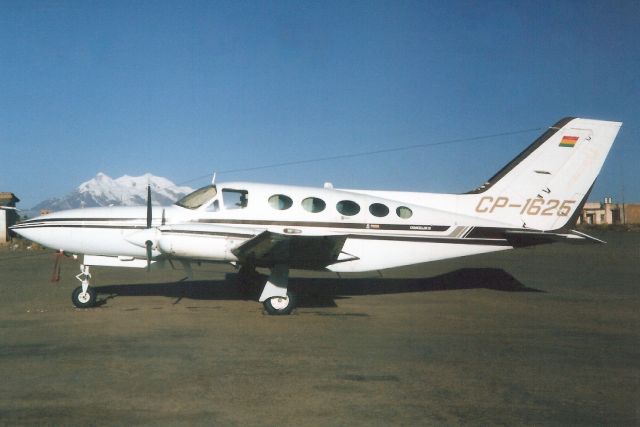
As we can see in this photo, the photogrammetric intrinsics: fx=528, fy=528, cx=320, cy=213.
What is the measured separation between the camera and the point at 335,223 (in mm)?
10945

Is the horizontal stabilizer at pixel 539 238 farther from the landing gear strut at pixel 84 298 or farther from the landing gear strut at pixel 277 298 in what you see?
the landing gear strut at pixel 84 298

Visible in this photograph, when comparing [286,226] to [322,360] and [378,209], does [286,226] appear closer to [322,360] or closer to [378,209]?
[378,209]

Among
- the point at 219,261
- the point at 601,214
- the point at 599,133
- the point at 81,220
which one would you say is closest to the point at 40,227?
the point at 81,220

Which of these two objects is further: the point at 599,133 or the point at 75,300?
the point at 599,133

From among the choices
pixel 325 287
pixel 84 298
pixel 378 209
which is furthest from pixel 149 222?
pixel 325 287

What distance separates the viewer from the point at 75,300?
10.1 meters

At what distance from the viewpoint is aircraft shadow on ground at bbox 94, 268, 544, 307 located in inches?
470

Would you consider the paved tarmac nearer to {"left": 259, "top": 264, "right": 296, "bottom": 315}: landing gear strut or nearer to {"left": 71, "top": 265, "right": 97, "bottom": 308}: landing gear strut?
{"left": 71, "top": 265, "right": 97, "bottom": 308}: landing gear strut

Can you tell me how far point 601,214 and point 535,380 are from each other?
8969 centimetres

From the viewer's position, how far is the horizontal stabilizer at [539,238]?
11512 millimetres

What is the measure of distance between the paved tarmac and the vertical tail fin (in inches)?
75.9

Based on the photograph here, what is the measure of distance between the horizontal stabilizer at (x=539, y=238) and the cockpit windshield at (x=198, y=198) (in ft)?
21.3

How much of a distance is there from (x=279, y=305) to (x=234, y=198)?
2424mm

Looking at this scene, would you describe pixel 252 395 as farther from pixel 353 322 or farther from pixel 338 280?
pixel 338 280
